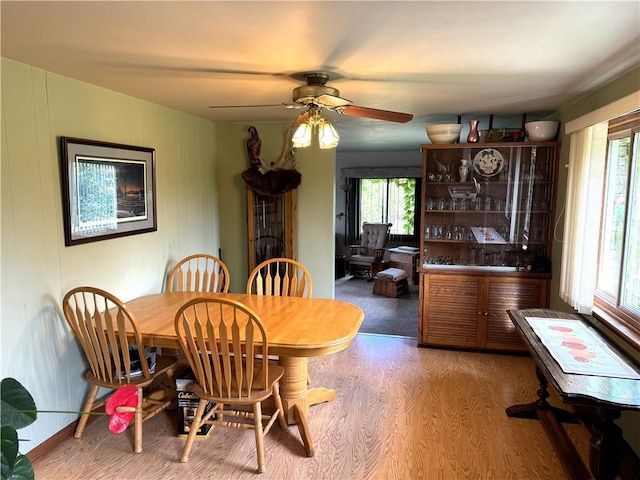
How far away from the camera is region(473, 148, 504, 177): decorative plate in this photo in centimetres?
396

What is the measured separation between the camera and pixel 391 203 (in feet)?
26.0

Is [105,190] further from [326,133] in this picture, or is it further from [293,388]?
[293,388]

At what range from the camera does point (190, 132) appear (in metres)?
3.97

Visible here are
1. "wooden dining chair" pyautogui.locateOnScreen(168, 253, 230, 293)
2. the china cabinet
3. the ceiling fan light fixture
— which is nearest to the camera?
the ceiling fan light fixture

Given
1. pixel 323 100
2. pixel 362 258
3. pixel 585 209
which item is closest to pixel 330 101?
pixel 323 100

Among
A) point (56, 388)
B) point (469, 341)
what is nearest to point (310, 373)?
point (469, 341)

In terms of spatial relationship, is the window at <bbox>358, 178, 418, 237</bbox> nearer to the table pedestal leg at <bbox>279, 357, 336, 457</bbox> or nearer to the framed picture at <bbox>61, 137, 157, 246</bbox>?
the framed picture at <bbox>61, 137, 157, 246</bbox>

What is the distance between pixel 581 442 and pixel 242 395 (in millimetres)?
2076

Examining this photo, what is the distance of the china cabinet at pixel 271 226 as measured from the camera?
14.4ft

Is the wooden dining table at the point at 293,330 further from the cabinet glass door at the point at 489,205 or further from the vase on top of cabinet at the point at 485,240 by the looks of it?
the cabinet glass door at the point at 489,205

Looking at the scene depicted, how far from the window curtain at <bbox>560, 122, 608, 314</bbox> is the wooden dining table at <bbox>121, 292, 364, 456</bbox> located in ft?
5.07

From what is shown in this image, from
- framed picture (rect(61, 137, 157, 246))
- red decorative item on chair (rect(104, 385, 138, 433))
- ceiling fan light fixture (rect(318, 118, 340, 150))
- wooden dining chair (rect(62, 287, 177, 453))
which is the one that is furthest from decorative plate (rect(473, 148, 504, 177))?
red decorative item on chair (rect(104, 385, 138, 433))

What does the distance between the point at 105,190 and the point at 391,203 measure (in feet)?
18.8

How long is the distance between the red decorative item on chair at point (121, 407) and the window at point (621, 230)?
2.65 meters
